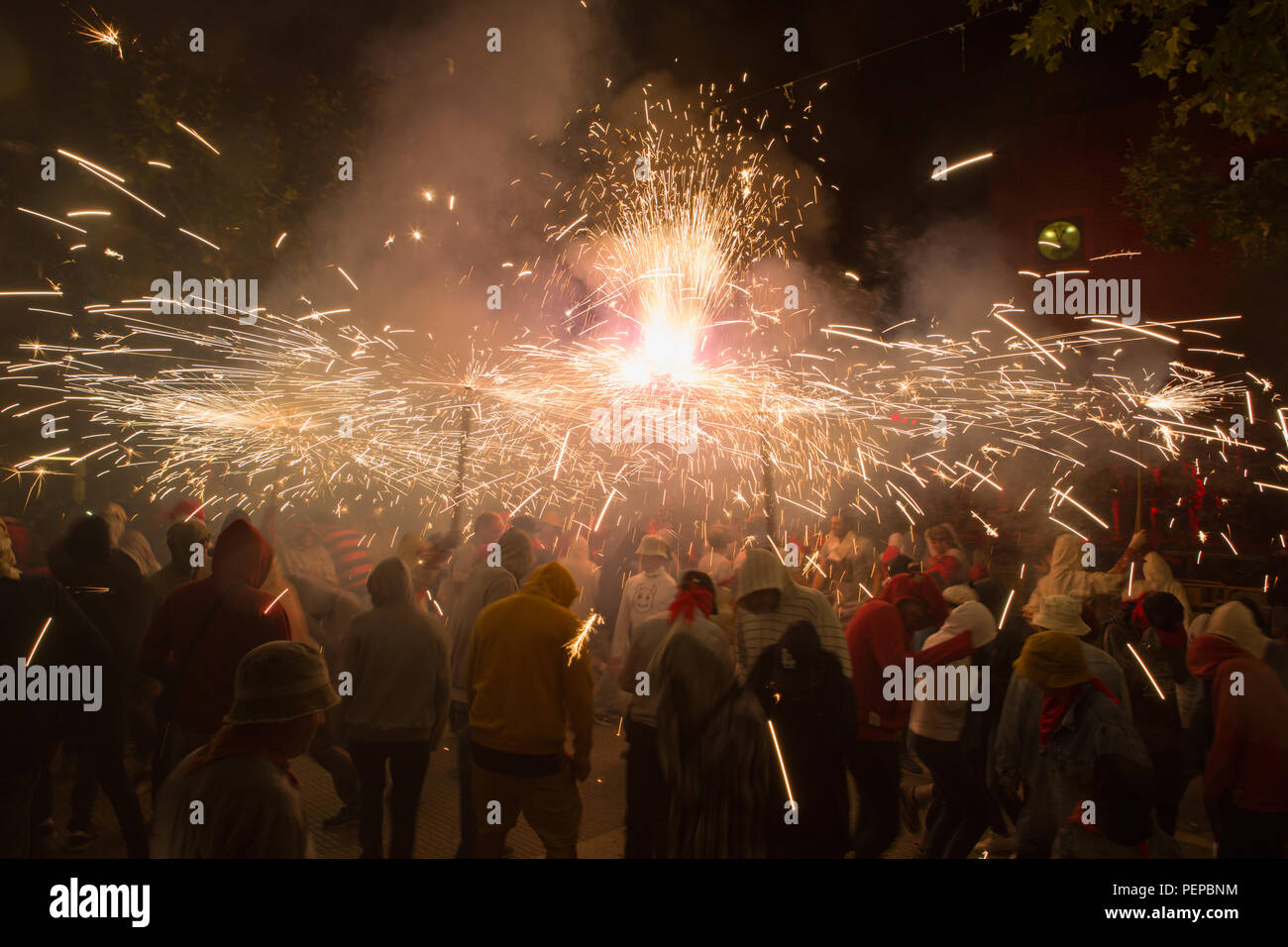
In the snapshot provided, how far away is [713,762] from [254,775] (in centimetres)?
186

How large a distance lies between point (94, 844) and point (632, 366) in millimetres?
7126

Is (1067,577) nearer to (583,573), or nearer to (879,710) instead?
(879,710)

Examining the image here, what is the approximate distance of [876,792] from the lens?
A: 13.3 ft

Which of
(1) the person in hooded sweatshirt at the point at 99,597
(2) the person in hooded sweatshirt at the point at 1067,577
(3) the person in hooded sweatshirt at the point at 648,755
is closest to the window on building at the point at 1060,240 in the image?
(2) the person in hooded sweatshirt at the point at 1067,577

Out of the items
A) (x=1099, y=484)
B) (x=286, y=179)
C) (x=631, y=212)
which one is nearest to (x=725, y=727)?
(x=631, y=212)

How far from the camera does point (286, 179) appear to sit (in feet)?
34.1

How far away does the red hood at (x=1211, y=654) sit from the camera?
3785 millimetres

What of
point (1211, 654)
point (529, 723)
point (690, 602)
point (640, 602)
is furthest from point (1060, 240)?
point (529, 723)

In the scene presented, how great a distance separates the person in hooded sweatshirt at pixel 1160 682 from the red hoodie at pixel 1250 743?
326 millimetres

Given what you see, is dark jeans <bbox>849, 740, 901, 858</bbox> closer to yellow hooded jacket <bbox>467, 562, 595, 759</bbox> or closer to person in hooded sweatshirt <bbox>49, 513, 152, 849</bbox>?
yellow hooded jacket <bbox>467, 562, 595, 759</bbox>

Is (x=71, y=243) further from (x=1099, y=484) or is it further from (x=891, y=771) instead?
(x=1099, y=484)

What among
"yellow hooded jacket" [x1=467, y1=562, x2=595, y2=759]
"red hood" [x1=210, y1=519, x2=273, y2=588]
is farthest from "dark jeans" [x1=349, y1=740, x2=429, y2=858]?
"red hood" [x1=210, y1=519, x2=273, y2=588]

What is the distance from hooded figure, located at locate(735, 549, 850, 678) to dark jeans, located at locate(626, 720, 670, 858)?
665 mm

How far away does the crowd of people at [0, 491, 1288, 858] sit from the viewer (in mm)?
3318
